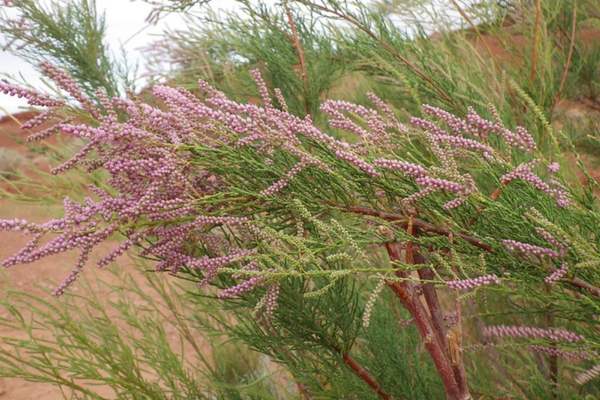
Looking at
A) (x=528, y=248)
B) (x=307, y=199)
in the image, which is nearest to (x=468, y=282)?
(x=528, y=248)

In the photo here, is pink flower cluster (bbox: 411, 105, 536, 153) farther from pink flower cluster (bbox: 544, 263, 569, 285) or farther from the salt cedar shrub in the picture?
pink flower cluster (bbox: 544, 263, 569, 285)

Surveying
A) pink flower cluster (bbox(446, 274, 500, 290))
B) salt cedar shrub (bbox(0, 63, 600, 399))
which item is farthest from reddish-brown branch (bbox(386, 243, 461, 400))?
pink flower cluster (bbox(446, 274, 500, 290))

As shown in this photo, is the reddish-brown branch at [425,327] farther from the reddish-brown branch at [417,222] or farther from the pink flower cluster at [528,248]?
the pink flower cluster at [528,248]

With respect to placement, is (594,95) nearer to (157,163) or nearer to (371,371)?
(371,371)

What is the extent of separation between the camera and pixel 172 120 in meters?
1.18

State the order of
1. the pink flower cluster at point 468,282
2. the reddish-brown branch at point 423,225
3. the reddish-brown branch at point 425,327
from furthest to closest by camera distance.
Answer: the reddish-brown branch at point 425,327
the reddish-brown branch at point 423,225
the pink flower cluster at point 468,282

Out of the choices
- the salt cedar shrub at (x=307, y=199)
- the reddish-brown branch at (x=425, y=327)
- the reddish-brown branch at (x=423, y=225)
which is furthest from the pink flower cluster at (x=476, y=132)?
the reddish-brown branch at (x=425, y=327)

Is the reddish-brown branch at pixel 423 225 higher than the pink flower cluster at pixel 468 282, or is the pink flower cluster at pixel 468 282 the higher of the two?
the reddish-brown branch at pixel 423 225

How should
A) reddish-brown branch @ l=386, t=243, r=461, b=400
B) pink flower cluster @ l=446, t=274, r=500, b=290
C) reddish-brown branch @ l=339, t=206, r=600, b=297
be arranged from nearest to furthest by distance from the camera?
pink flower cluster @ l=446, t=274, r=500, b=290, reddish-brown branch @ l=339, t=206, r=600, b=297, reddish-brown branch @ l=386, t=243, r=461, b=400

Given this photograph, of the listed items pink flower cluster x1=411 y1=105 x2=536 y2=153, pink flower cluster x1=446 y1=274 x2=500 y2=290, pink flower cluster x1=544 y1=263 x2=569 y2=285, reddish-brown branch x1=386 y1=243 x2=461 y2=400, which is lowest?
reddish-brown branch x1=386 y1=243 x2=461 y2=400

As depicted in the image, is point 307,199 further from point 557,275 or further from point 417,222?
point 557,275

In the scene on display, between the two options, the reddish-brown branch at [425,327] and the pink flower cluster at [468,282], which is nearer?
the pink flower cluster at [468,282]

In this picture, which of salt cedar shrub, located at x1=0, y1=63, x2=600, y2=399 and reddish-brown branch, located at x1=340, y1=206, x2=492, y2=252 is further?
→ reddish-brown branch, located at x1=340, y1=206, x2=492, y2=252

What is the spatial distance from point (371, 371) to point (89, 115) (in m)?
1.40
